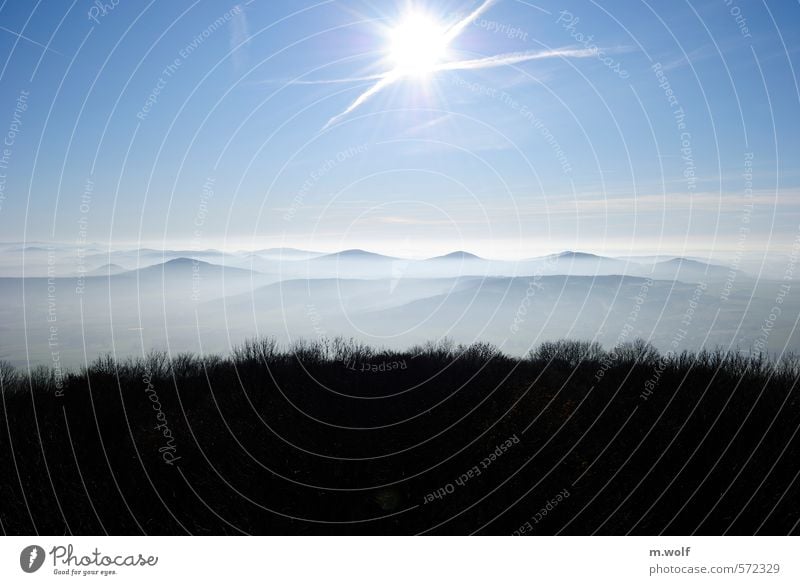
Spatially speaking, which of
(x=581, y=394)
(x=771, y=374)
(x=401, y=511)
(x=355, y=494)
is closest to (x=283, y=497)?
(x=355, y=494)

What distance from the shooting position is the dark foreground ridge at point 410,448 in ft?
24.4

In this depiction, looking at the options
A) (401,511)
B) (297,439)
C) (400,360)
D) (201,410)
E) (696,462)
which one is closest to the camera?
(401,511)

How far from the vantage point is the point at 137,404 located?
10.6 m

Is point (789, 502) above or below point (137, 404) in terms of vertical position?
below

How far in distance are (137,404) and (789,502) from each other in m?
9.33

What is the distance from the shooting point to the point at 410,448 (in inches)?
347

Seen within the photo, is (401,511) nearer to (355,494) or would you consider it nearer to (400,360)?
(355,494)

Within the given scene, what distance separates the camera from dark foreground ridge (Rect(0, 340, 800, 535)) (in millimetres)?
7426
